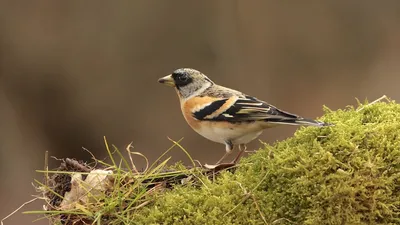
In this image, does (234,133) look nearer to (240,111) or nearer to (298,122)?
(240,111)

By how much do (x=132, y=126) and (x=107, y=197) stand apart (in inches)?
144

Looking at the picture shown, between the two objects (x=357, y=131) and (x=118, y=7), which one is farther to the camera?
(x=118, y=7)

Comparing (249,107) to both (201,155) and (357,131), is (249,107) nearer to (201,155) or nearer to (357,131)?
(357,131)

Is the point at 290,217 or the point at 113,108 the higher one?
the point at 290,217

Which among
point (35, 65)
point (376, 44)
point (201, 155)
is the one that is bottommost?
point (201, 155)

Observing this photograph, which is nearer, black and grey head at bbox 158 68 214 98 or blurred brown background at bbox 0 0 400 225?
black and grey head at bbox 158 68 214 98

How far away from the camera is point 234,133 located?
62.4 inches

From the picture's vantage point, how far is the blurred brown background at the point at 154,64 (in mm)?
4742

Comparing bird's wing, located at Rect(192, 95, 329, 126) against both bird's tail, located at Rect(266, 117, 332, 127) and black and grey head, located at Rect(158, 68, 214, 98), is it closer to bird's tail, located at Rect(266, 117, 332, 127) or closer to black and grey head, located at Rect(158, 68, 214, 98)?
bird's tail, located at Rect(266, 117, 332, 127)

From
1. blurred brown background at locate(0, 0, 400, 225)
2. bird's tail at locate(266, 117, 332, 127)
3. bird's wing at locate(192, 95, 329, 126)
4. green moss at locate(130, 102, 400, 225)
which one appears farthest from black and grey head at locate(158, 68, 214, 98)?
blurred brown background at locate(0, 0, 400, 225)

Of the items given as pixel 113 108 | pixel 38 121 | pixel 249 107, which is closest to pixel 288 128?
pixel 113 108

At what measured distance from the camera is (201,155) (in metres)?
4.94

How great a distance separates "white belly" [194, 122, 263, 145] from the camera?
156cm

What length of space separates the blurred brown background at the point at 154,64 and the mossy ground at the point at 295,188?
350 cm
